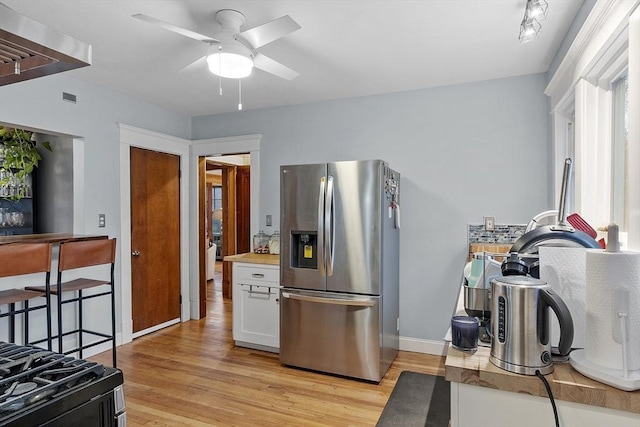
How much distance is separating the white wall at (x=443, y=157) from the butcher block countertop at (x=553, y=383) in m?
2.48

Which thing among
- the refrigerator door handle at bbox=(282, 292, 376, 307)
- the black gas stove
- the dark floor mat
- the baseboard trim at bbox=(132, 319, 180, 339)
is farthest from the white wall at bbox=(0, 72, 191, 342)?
the dark floor mat

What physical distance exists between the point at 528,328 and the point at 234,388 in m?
2.42

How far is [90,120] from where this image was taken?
3426 millimetres

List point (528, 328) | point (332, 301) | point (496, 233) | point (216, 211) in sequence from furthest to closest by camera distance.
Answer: point (216, 211) → point (496, 233) → point (332, 301) → point (528, 328)

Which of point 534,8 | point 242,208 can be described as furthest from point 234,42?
point 242,208

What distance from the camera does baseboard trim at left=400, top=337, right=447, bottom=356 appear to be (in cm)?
347

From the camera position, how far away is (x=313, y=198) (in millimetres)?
3104

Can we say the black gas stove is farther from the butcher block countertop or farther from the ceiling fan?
the ceiling fan

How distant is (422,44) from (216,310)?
13.4ft

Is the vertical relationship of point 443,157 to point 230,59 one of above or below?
below

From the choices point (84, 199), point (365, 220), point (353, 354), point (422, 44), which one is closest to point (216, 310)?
point (84, 199)

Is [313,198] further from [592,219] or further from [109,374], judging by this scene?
[109,374]

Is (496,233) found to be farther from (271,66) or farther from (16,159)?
(16,159)

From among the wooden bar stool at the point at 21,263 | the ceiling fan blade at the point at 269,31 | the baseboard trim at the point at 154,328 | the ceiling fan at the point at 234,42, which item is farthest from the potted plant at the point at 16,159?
the ceiling fan blade at the point at 269,31
